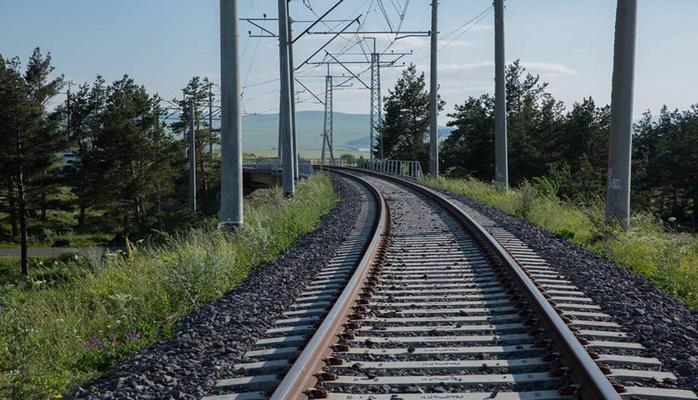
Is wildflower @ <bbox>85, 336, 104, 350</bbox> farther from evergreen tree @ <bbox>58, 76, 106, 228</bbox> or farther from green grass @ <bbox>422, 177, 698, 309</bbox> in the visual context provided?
evergreen tree @ <bbox>58, 76, 106, 228</bbox>

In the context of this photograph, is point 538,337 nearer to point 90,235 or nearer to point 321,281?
point 321,281

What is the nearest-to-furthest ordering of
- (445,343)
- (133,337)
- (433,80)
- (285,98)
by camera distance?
(445,343) → (133,337) → (285,98) → (433,80)

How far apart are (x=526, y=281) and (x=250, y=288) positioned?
10.5 feet

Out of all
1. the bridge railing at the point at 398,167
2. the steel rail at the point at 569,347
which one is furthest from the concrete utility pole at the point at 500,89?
the steel rail at the point at 569,347

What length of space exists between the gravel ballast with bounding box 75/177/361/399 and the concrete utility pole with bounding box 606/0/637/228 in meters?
Answer: 6.72

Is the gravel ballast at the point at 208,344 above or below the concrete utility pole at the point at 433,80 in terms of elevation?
below

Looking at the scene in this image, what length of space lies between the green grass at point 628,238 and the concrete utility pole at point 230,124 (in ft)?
20.6

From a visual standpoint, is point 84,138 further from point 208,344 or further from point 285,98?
point 208,344

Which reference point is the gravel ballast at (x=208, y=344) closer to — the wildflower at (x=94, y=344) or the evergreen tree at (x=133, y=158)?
the wildflower at (x=94, y=344)

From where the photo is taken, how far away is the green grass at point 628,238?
934cm

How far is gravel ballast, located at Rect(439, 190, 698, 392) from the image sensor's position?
18.7 feet

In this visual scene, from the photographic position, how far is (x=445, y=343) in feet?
19.9

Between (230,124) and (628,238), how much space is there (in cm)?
718

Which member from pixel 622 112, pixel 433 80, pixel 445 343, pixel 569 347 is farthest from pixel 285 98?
pixel 569 347
